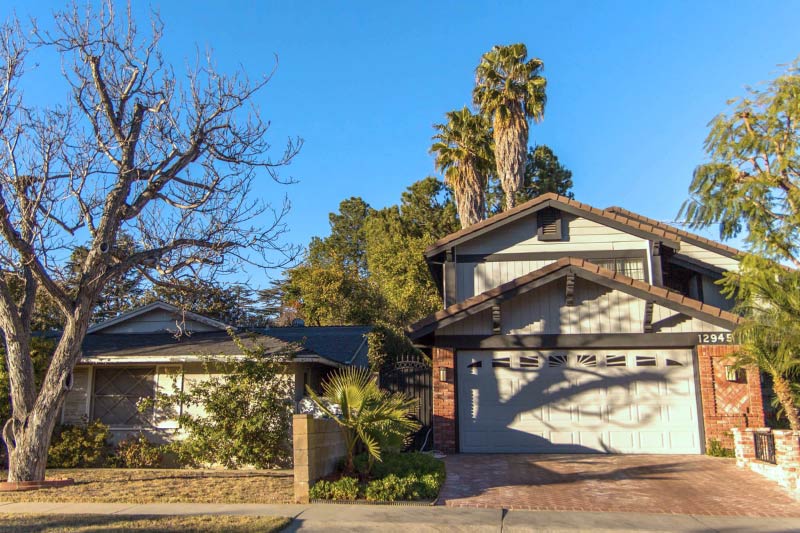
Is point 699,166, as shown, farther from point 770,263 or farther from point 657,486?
point 657,486

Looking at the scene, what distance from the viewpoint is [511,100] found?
2742cm

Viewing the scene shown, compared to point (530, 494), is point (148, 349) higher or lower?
higher

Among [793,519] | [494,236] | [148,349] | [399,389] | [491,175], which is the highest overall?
[491,175]

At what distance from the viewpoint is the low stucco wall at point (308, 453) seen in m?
9.59

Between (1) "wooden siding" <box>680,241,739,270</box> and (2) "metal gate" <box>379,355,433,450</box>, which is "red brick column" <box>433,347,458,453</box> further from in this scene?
(1) "wooden siding" <box>680,241,739,270</box>

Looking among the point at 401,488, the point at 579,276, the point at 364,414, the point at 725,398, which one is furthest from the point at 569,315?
the point at 401,488

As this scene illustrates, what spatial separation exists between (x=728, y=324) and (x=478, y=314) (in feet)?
17.0

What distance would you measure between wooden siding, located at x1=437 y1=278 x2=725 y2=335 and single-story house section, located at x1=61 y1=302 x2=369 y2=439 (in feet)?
11.0

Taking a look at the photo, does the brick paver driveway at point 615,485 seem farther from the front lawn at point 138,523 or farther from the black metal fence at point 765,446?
the front lawn at point 138,523

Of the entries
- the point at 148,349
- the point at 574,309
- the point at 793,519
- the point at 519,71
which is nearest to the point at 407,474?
the point at 793,519

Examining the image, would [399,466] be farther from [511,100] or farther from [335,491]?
[511,100]

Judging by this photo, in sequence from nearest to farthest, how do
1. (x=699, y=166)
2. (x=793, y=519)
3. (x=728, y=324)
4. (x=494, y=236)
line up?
(x=793, y=519)
(x=699, y=166)
(x=728, y=324)
(x=494, y=236)

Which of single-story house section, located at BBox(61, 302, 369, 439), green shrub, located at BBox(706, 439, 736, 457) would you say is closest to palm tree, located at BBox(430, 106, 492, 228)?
single-story house section, located at BBox(61, 302, 369, 439)

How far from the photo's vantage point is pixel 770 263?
10805 millimetres
